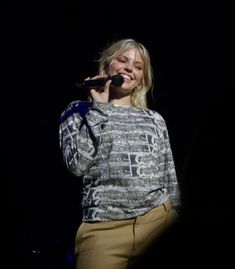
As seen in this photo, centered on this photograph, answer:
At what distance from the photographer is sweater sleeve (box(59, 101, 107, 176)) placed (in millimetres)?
1798

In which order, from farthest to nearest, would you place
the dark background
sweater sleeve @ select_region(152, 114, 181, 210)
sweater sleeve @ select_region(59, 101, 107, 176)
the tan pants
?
the dark background
sweater sleeve @ select_region(152, 114, 181, 210)
sweater sleeve @ select_region(59, 101, 107, 176)
the tan pants

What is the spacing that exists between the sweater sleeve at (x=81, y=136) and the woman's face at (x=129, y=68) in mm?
266

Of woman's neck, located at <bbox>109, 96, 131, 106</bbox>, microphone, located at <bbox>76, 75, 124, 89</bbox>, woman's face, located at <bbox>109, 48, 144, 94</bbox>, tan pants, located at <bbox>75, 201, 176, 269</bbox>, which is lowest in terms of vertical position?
tan pants, located at <bbox>75, 201, 176, 269</bbox>

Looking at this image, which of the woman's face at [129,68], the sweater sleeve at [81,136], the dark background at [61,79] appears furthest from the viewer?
the dark background at [61,79]

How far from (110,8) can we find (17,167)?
3.74 ft

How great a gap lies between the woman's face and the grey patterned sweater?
0.21 meters

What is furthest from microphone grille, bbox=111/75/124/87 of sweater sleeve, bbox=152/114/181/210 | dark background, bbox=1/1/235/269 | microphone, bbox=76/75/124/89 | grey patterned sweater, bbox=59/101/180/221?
dark background, bbox=1/1/235/269

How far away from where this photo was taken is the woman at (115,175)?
1.72m

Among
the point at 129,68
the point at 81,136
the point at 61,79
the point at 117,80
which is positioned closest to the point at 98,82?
the point at 117,80

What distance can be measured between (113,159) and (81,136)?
0.17 metres

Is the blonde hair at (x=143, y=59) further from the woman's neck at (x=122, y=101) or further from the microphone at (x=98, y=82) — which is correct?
the microphone at (x=98, y=82)

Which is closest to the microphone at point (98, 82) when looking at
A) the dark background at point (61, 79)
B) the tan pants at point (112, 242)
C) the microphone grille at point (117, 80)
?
the microphone grille at point (117, 80)

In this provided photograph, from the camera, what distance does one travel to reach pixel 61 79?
288 centimetres

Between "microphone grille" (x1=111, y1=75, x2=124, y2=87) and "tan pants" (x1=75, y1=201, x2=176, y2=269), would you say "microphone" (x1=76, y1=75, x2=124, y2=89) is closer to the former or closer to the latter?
"microphone grille" (x1=111, y1=75, x2=124, y2=87)
